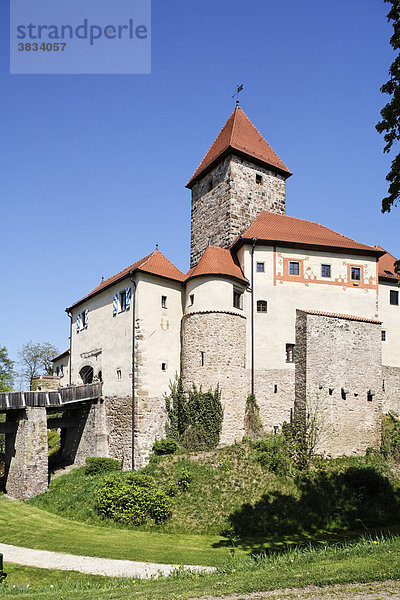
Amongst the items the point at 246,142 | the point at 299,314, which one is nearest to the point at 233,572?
the point at 299,314

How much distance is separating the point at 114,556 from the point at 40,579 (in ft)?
8.21

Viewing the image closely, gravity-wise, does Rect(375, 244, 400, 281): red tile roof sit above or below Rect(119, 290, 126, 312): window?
above

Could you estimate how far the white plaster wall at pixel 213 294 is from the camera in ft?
77.2

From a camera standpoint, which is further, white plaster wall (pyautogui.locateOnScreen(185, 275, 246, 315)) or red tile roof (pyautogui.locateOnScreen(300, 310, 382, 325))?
red tile roof (pyautogui.locateOnScreen(300, 310, 382, 325))

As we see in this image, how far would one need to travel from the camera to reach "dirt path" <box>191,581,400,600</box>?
23.9 ft

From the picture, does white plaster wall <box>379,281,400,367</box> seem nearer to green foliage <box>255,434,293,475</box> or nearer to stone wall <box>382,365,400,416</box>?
stone wall <box>382,365,400,416</box>

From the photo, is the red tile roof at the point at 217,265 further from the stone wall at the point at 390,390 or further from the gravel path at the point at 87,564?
the gravel path at the point at 87,564

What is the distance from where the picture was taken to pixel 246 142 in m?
29.6

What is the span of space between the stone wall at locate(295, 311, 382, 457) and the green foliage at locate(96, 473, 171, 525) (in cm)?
826

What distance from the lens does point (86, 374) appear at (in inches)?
1128

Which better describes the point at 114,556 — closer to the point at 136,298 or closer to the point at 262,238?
the point at 136,298

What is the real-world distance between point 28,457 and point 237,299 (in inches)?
486

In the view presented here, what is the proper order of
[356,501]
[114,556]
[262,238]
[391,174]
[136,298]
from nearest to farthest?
[391,174]
[114,556]
[356,501]
[136,298]
[262,238]

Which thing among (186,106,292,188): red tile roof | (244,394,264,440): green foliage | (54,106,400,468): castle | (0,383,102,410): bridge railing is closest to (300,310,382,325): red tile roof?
(54,106,400,468): castle
